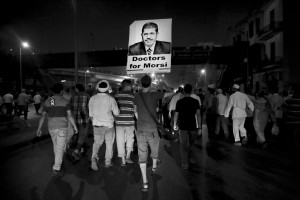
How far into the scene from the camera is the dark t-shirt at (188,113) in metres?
6.29

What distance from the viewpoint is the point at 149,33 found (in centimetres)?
825

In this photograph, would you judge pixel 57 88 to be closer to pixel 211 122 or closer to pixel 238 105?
pixel 238 105

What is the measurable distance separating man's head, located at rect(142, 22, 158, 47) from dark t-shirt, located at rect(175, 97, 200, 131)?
269 cm

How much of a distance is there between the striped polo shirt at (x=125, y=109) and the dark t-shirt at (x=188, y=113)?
44.5 inches

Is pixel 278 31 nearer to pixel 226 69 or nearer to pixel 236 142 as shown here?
pixel 226 69

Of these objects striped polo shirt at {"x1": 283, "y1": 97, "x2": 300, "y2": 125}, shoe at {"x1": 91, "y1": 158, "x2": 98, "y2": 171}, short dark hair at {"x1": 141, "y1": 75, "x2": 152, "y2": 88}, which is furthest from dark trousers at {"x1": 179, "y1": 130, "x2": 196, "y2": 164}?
striped polo shirt at {"x1": 283, "y1": 97, "x2": 300, "y2": 125}

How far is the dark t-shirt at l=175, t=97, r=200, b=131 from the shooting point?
6285mm

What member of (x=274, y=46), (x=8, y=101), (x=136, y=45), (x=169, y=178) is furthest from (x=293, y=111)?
(x=274, y=46)

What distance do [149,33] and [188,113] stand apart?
3.13 m

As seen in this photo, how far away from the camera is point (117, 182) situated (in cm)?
521

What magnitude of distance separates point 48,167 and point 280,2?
34.9 metres

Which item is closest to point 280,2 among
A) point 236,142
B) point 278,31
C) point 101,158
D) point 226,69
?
point 278,31

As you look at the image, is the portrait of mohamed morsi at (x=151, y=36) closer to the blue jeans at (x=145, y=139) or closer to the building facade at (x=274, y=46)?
the blue jeans at (x=145, y=139)

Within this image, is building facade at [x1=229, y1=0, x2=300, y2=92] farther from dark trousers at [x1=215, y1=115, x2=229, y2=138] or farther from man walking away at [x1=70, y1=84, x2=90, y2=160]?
man walking away at [x1=70, y1=84, x2=90, y2=160]
